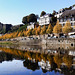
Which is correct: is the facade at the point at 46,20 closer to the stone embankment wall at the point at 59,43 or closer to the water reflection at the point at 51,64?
the stone embankment wall at the point at 59,43

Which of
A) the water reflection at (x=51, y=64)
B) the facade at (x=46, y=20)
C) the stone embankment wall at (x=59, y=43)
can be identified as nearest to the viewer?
the water reflection at (x=51, y=64)

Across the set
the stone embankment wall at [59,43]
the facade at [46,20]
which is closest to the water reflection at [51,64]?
the stone embankment wall at [59,43]

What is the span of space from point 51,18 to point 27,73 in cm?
9086

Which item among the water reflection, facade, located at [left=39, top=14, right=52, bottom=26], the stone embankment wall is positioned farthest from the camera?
facade, located at [left=39, top=14, right=52, bottom=26]

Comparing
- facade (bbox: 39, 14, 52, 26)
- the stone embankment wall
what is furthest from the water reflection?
facade (bbox: 39, 14, 52, 26)

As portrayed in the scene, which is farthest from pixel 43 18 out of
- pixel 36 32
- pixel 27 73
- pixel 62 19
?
pixel 27 73

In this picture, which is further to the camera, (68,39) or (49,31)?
(49,31)

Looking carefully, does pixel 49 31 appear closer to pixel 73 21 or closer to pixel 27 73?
pixel 73 21

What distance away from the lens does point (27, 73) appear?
2052cm

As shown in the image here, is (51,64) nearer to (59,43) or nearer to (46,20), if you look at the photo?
(59,43)

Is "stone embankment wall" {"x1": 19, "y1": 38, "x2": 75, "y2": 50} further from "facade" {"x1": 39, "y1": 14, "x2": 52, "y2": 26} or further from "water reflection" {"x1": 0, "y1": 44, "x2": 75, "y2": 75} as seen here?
"facade" {"x1": 39, "y1": 14, "x2": 52, "y2": 26}

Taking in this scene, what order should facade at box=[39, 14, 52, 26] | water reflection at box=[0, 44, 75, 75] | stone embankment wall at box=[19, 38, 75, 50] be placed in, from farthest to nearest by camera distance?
facade at box=[39, 14, 52, 26] → stone embankment wall at box=[19, 38, 75, 50] → water reflection at box=[0, 44, 75, 75]

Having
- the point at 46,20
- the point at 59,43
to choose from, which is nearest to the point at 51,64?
the point at 59,43

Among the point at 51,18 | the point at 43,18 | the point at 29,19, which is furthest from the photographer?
the point at 29,19
